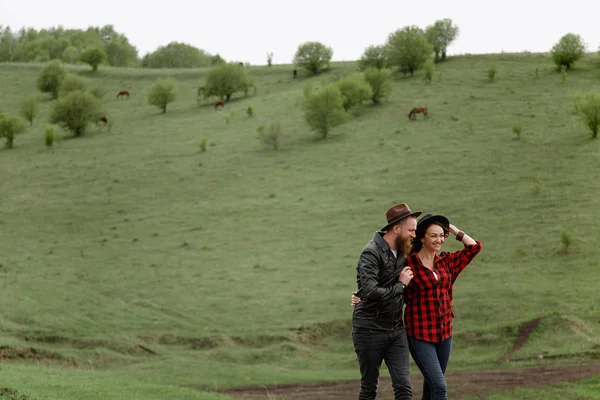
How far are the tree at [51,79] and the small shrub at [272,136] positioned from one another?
111 feet

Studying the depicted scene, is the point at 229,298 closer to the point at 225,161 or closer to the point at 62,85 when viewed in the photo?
the point at 225,161

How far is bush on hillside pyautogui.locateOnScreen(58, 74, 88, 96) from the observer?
73250mm

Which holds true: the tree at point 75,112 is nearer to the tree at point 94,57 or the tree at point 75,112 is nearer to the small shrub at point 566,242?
the tree at point 94,57

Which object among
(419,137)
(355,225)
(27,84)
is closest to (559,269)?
(355,225)

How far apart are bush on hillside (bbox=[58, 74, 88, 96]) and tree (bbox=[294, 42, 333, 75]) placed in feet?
64.5

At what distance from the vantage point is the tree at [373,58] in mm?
69188

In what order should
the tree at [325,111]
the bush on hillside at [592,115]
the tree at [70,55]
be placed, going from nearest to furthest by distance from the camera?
the bush on hillside at [592,115], the tree at [325,111], the tree at [70,55]

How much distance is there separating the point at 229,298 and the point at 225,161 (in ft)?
63.6

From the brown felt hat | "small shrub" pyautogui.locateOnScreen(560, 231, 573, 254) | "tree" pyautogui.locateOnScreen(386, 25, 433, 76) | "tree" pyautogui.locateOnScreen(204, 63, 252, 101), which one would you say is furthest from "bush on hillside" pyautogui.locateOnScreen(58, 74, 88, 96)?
the brown felt hat

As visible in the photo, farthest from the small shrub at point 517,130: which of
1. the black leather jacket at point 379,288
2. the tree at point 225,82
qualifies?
the black leather jacket at point 379,288

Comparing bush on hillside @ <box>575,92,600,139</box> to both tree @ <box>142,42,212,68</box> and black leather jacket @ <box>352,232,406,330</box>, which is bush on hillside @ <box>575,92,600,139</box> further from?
tree @ <box>142,42,212,68</box>

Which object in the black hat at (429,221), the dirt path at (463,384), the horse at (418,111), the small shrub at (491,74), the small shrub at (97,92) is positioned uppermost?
the small shrub at (491,74)

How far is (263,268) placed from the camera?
3325cm

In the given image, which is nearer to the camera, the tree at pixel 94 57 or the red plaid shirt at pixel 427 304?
the red plaid shirt at pixel 427 304
